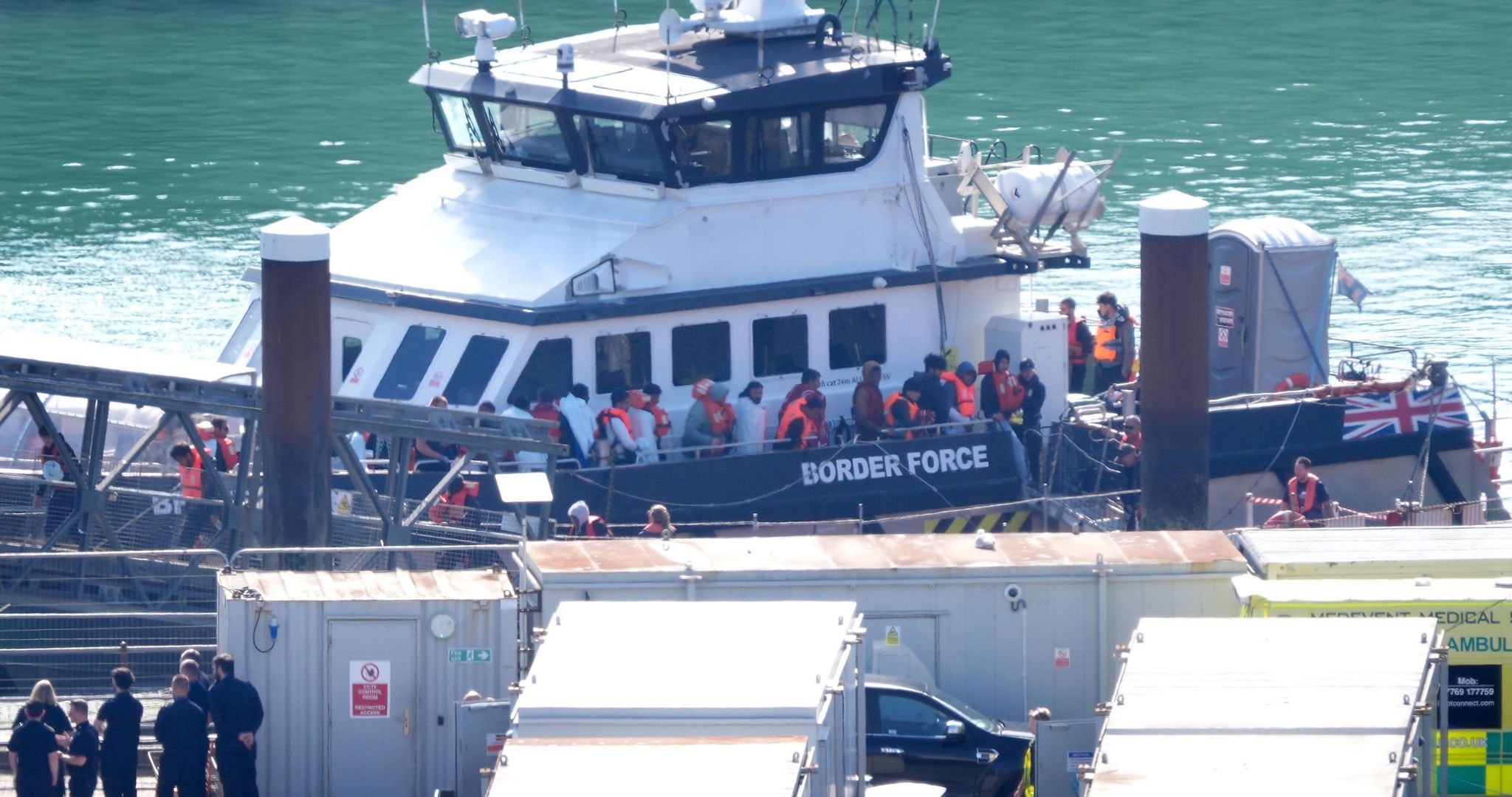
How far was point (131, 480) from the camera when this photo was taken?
1480cm

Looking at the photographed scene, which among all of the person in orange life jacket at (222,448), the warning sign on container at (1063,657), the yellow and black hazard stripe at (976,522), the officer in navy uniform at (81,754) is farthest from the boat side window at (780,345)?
the officer in navy uniform at (81,754)

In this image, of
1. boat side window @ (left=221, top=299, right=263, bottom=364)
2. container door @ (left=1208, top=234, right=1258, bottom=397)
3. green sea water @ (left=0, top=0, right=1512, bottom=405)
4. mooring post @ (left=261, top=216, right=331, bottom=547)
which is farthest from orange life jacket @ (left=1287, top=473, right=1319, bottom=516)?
green sea water @ (left=0, top=0, right=1512, bottom=405)

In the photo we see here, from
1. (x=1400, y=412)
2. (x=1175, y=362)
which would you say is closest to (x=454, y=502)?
(x=1175, y=362)

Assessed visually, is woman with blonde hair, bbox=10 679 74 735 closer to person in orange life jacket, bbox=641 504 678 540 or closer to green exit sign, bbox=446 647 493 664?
green exit sign, bbox=446 647 493 664

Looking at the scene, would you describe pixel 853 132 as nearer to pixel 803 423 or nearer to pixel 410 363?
pixel 803 423

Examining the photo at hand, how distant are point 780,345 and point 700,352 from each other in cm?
66

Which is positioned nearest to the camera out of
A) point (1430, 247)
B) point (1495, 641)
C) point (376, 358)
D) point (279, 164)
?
point (1495, 641)

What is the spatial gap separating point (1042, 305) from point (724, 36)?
3492 mm

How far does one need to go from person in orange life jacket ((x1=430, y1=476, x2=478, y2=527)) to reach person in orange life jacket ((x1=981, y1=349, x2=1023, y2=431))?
431 centimetres

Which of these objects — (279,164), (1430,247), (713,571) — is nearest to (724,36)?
(713,571)

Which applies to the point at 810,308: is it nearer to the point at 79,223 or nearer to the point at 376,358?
the point at 376,358

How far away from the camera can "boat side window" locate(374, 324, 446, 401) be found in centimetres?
1614

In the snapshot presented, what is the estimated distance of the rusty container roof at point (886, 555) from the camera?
38.0ft

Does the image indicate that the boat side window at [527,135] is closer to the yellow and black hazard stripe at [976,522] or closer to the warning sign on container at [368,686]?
the yellow and black hazard stripe at [976,522]
